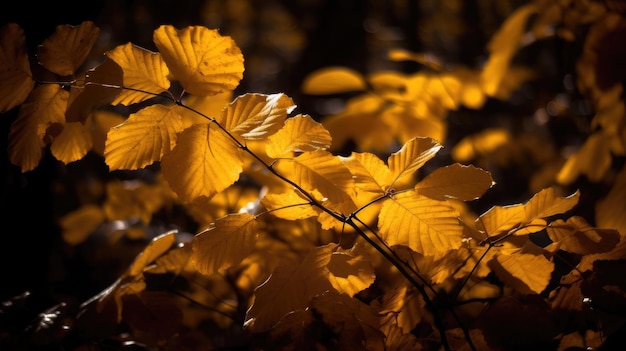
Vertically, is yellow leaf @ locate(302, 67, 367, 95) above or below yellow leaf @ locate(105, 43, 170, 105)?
below

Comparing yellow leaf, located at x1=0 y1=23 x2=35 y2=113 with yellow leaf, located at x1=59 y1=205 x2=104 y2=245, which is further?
yellow leaf, located at x1=59 y1=205 x2=104 y2=245

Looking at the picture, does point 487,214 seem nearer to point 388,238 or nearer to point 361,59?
point 388,238

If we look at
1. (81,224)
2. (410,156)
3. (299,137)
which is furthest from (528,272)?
(81,224)

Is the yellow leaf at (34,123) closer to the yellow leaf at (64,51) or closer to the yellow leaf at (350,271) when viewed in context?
the yellow leaf at (64,51)

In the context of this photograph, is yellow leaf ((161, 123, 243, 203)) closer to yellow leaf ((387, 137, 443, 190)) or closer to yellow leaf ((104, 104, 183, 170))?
yellow leaf ((104, 104, 183, 170))

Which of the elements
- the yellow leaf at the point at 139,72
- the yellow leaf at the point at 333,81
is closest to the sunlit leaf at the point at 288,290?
the yellow leaf at the point at 139,72

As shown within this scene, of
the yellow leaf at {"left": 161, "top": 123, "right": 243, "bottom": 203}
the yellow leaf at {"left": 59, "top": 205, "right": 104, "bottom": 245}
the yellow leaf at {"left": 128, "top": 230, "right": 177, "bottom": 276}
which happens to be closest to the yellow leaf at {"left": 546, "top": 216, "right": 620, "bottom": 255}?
the yellow leaf at {"left": 161, "top": 123, "right": 243, "bottom": 203}
